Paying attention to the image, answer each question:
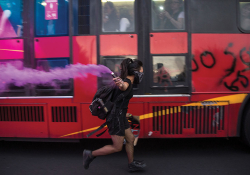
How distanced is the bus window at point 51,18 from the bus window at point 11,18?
0.33 meters

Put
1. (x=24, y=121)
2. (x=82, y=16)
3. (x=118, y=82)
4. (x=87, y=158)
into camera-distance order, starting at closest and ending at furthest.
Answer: (x=118, y=82) → (x=87, y=158) → (x=82, y=16) → (x=24, y=121)

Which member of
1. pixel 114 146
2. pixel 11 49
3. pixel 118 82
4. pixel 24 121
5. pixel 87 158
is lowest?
pixel 87 158

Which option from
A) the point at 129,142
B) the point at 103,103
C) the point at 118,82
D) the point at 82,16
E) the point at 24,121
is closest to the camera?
the point at 118,82

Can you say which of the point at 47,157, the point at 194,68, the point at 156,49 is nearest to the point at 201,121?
the point at 194,68

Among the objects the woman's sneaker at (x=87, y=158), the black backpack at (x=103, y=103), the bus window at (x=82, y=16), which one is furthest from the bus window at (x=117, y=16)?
the woman's sneaker at (x=87, y=158)

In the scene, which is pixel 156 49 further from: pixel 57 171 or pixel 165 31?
pixel 57 171

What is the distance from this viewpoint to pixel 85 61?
412cm

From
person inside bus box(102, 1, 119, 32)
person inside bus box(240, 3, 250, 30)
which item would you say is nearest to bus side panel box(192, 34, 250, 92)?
person inside bus box(240, 3, 250, 30)

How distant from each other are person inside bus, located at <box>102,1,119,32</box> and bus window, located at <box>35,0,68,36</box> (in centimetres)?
73

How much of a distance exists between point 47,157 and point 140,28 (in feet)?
9.72

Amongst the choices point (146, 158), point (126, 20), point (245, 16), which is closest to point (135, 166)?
point (146, 158)

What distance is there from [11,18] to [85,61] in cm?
166

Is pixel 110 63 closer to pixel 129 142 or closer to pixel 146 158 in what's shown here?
pixel 129 142

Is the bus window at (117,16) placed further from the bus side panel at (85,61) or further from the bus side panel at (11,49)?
the bus side panel at (11,49)
